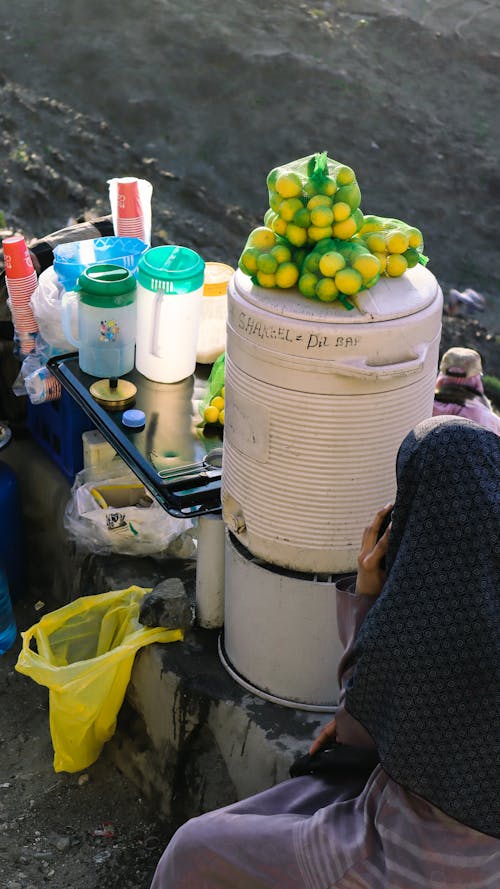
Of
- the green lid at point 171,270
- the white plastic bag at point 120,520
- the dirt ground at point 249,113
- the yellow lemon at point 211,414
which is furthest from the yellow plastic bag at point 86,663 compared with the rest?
the dirt ground at point 249,113

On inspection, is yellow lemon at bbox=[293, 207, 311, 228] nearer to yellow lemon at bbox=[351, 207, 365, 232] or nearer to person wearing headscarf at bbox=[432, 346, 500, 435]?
yellow lemon at bbox=[351, 207, 365, 232]

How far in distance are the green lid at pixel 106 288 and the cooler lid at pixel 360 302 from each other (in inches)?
35.0

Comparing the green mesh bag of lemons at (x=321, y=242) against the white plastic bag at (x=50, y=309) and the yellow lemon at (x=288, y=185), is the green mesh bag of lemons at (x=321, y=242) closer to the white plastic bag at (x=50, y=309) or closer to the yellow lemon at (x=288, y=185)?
the yellow lemon at (x=288, y=185)

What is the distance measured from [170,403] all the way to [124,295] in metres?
0.38

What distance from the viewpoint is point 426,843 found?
1.94 metres

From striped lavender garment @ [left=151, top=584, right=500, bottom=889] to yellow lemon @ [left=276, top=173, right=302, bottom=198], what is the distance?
94 centimetres

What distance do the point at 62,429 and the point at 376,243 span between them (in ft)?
5.61

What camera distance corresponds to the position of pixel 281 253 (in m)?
2.44

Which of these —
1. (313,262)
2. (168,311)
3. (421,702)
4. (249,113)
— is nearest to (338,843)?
(421,702)

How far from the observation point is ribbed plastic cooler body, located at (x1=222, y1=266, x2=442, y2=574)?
2.38 metres

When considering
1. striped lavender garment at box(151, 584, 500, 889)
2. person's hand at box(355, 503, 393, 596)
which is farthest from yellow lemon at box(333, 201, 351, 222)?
striped lavender garment at box(151, 584, 500, 889)

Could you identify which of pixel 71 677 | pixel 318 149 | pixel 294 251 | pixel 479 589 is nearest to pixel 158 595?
pixel 71 677

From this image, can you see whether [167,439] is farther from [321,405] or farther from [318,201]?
[318,201]

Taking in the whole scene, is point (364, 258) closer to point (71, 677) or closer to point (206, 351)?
point (206, 351)
